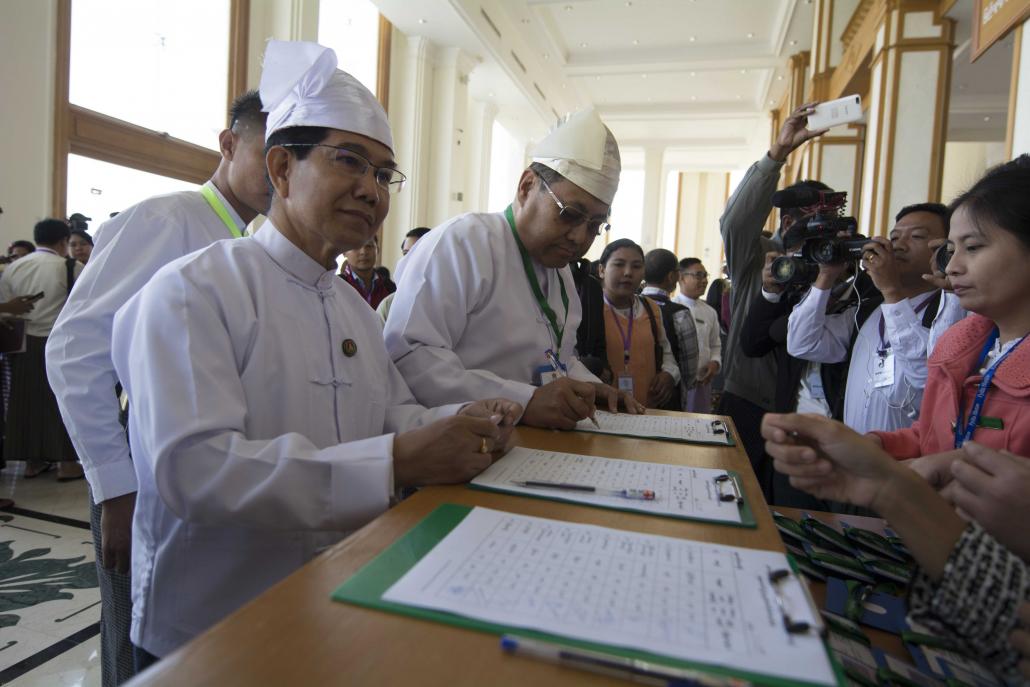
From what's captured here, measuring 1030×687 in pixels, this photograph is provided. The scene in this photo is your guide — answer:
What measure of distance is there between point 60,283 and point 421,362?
12.7 ft

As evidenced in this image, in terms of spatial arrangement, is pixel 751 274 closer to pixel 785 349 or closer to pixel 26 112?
pixel 785 349

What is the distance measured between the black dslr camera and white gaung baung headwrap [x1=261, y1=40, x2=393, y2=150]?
1.66 meters

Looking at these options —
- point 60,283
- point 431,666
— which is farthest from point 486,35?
point 431,666

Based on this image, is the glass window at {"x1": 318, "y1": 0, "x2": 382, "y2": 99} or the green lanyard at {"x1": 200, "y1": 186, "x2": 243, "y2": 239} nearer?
the green lanyard at {"x1": 200, "y1": 186, "x2": 243, "y2": 239}

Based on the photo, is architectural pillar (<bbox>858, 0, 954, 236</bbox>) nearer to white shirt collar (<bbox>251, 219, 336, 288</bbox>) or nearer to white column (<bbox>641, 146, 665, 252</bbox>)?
white shirt collar (<bbox>251, 219, 336, 288</bbox>)

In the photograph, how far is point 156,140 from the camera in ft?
20.6

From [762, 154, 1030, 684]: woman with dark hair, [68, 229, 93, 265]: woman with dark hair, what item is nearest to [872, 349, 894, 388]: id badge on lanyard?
[762, 154, 1030, 684]: woman with dark hair

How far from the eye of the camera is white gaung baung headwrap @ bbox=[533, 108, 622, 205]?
72.6 inches

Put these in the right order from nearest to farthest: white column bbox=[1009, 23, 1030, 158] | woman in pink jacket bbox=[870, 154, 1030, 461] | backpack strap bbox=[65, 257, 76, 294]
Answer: woman in pink jacket bbox=[870, 154, 1030, 461]
white column bbox=[1009, 23, 1030, 158]
backpack strap bbox=[65, 257, 76, 294]

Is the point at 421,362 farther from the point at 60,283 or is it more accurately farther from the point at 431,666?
the point at 60,283

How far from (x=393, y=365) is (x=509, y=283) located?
1.70 feet

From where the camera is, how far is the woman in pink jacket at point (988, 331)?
1184 millimetres

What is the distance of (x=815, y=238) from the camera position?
7.63 ft
